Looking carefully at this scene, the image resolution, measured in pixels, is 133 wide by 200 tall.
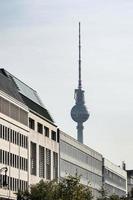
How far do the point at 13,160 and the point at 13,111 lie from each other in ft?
25.1

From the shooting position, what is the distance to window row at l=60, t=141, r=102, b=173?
15688 centimetres

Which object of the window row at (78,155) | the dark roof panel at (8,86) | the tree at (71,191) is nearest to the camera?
the tree at (71,191)

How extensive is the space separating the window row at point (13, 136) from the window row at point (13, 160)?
2.17 metres

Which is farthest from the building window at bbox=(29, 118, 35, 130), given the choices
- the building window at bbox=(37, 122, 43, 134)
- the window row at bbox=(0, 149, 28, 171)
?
the window row at bbox=(0, 149, 28, 171)

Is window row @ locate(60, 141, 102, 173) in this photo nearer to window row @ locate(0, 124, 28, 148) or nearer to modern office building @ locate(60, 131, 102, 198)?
modern office building @ locate(60, 131, 102, 198)

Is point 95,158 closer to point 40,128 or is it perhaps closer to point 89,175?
point 89,175

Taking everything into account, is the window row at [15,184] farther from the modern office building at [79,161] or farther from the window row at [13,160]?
the modern office building at [79,161]

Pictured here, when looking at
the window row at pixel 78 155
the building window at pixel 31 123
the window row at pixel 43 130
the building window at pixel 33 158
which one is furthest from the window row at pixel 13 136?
the window row at pixel 78 155

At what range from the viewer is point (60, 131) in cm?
15338

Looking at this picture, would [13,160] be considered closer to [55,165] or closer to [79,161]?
[55,165]

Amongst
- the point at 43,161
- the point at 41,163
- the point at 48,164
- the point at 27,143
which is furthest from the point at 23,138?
the point at 48,164

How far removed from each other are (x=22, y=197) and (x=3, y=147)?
376 inches

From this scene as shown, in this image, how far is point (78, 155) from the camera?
564 feet

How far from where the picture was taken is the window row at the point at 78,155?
15688 centimetres
